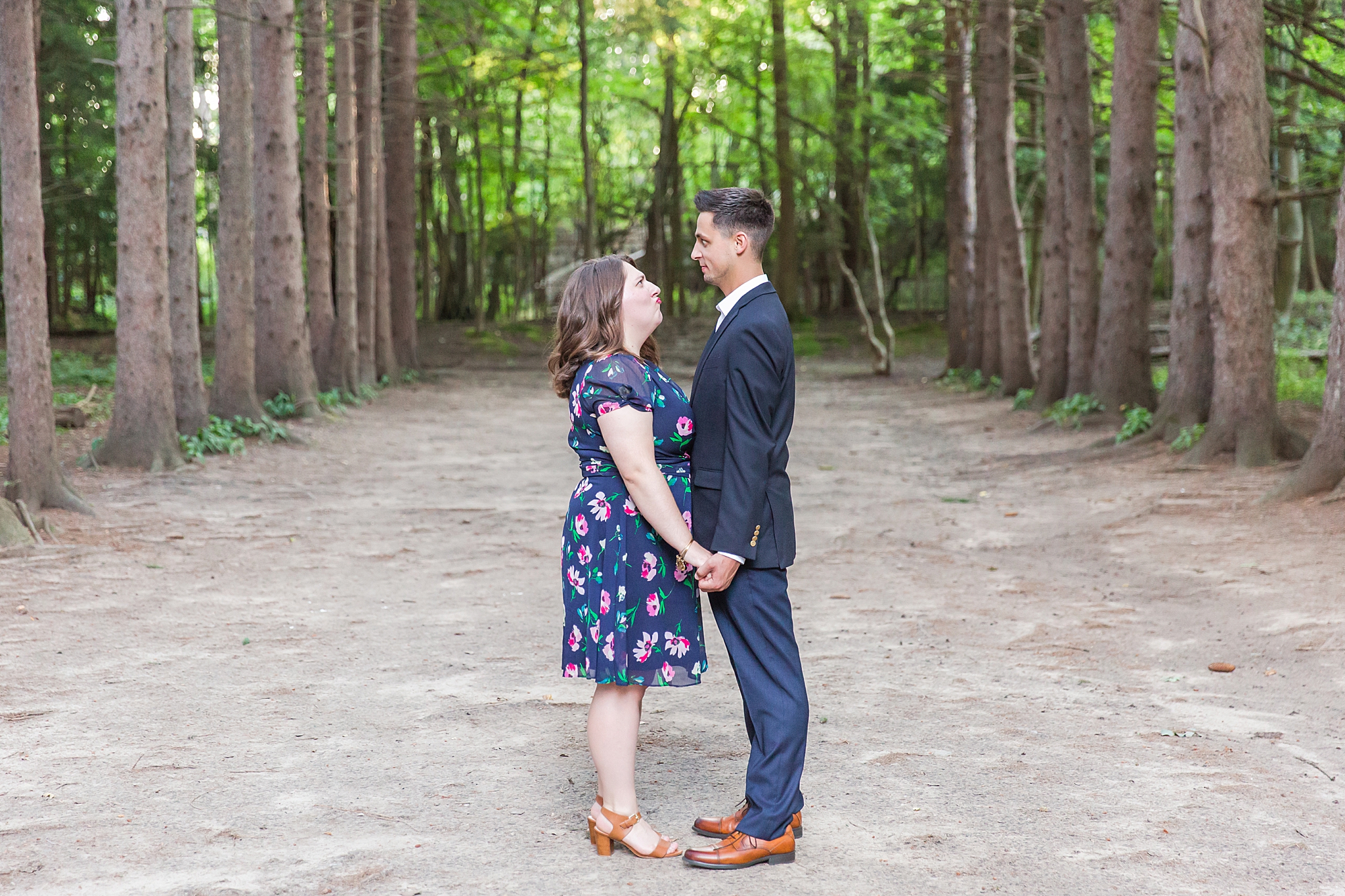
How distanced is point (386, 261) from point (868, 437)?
421 inches

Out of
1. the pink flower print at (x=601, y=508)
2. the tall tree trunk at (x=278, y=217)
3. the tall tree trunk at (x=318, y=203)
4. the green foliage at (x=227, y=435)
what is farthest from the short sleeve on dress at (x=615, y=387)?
the tall tree trunk at (x=318, y=203)

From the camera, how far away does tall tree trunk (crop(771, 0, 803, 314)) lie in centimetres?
2945

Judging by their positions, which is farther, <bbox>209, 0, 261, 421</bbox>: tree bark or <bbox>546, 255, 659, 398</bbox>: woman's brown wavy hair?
<bbox>209, 0, 261, 421</bbox>: tree bark

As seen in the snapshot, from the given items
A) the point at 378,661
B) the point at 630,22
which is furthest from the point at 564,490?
the point at 630,22

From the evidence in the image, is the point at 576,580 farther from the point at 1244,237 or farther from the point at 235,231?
the point at 235,231

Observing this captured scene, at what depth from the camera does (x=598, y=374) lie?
136 inches

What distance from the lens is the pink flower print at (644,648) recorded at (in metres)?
3.52

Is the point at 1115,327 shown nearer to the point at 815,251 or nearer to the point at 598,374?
the point at 598,374

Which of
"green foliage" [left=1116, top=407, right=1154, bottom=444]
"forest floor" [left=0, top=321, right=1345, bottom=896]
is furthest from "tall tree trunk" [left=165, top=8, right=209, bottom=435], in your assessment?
"green foliage" [left=1116, top=407, right=1154, bottom=444]

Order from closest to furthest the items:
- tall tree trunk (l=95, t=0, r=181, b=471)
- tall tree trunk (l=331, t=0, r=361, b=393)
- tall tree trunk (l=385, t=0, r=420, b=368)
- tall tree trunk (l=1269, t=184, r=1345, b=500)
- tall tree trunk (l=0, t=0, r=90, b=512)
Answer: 1. tall tree trunk (l=0, t=0, r=90, b=512)
2. tall tree trunk (l=1269, t=184, r=1345, b=500)
3. tall tree trunk (l=95, t=0, r=181, b=471)
4. tall tree trunk (l=331, t=0, r=361, b=393)
5. tall tree trunk (l=385, t=0, r=420, b=368)

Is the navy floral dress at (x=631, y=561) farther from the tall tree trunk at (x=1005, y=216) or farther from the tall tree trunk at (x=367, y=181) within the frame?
the tall tree trunk at (x=367, y=181)

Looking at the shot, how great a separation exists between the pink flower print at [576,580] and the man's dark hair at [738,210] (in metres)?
1.08

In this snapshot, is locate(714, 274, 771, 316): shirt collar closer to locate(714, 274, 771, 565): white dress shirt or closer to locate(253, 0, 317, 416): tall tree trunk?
locate(714, 274, 771, 565): white dress shirt

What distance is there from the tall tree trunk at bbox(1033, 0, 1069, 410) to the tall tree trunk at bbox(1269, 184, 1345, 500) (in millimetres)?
7533
